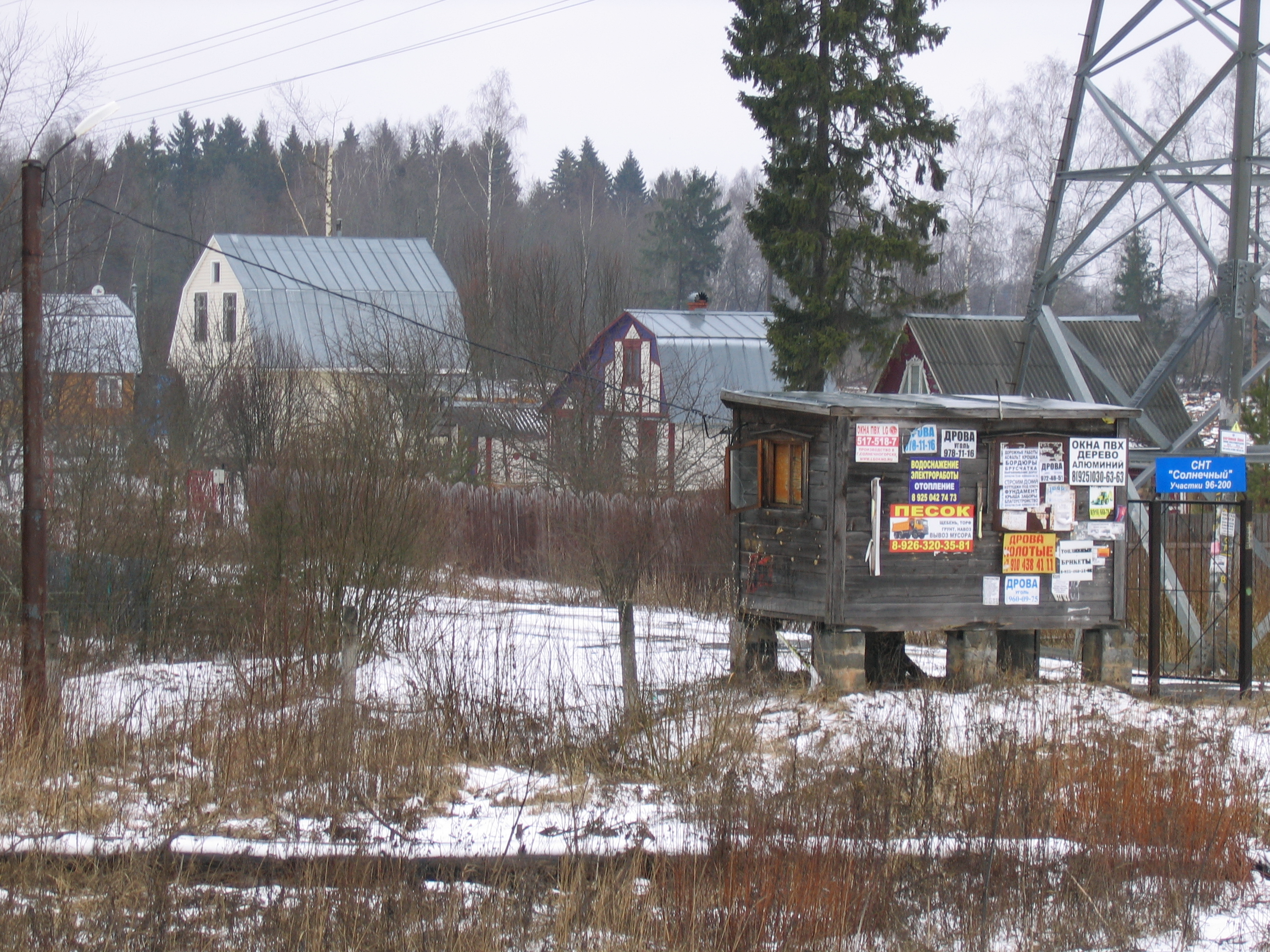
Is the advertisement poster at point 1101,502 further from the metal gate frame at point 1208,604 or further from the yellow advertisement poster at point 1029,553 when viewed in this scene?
the yellow advertisement poster at point 1029,553

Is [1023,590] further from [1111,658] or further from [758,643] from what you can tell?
[758,643]

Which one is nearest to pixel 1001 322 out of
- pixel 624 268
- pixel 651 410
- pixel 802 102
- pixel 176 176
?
pixel 802 102

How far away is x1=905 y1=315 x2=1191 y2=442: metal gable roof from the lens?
2233cm

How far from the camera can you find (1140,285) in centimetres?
5662

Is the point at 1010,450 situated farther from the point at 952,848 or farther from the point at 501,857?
the point at 501,857

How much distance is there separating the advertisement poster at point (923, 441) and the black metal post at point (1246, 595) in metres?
2.71

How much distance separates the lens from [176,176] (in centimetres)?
8656

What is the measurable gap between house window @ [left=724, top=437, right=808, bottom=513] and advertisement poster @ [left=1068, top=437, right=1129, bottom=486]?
2.38 metres

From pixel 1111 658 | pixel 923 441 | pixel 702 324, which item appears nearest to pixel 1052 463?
pixel 923 441

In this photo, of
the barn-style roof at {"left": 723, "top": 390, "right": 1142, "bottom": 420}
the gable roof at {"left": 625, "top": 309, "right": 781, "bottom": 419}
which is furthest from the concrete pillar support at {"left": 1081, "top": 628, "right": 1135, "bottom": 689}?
the gable roof at {"left": 625, "top": 309, "right": 781, "bottom": 419}

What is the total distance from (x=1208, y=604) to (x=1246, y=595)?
3.84m

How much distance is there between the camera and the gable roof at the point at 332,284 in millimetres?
38031

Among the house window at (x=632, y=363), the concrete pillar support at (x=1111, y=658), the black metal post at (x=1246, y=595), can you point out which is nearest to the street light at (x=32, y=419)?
the concrete pillar support at (x=1111, y=658)

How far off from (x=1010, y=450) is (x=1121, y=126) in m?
4.51
